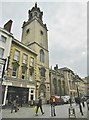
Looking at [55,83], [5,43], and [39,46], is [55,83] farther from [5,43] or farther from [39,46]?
[5,43]

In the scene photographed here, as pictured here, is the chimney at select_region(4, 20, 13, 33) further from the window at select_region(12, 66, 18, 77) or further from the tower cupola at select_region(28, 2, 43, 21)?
the tower cupola at select_region(28, 2, 43, 21)

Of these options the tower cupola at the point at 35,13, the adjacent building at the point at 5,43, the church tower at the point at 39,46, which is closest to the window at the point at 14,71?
the adjacent building at the point at 5,43

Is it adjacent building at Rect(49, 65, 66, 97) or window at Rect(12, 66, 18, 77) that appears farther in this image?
adjacent building at Rect(49, 65, 66, 97)

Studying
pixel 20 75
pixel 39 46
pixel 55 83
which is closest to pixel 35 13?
pixel 39 46

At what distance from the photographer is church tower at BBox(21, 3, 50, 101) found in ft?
94.5

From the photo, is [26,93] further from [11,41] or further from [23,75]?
[11,41]

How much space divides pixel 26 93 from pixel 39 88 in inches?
157

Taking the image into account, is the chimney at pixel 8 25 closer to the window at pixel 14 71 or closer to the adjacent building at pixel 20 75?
the adjacent building at pixel 20 75

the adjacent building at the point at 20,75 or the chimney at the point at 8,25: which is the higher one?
the chimney at the point at 8,25

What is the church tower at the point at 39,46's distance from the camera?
2880 cm

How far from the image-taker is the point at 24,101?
23.6 meters

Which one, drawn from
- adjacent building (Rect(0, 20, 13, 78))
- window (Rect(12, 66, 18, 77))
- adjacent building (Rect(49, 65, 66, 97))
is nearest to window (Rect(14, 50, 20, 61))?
window (Rect(12, 66, 18, 77))

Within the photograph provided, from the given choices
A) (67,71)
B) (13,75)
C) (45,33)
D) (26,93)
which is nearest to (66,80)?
(67,71)

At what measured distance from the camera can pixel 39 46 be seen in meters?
31.2
